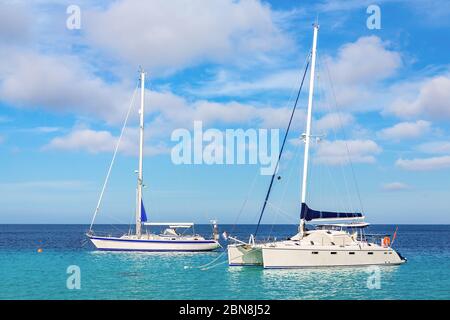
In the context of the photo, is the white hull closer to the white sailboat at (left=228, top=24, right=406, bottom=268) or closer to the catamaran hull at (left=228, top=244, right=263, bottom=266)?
the white sailboat at (left=228, top=24, right=406, bottom=268)

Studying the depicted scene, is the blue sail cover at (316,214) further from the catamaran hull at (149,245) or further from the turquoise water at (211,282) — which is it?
the catamaran hull at (149,245)

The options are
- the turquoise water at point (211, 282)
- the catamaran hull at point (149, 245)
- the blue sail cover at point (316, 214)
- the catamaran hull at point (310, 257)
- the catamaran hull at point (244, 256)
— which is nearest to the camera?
the turquoise water at point (211, 282)

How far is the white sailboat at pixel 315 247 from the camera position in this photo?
130 feet

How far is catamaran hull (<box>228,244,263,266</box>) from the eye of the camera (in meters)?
43.3

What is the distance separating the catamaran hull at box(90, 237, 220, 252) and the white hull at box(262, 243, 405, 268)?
2246 centimetres

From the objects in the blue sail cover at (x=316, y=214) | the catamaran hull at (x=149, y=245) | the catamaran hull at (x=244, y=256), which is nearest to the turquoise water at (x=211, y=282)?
the catamaran hull at (x=244, y=256)

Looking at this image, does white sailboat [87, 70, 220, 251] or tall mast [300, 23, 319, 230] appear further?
white sailboat [87, 70, 220, 251]

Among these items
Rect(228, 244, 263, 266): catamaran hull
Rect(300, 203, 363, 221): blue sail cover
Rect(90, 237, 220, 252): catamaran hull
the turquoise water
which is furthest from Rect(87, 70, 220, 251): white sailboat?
Rect(300, 203, 363, 221): blue sail cover

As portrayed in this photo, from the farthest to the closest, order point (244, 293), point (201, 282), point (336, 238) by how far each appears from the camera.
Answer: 1. point (336, 238)
2. point (201, 282)
3. point (244, 293)

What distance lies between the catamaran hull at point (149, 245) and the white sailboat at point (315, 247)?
1779 centimetres
